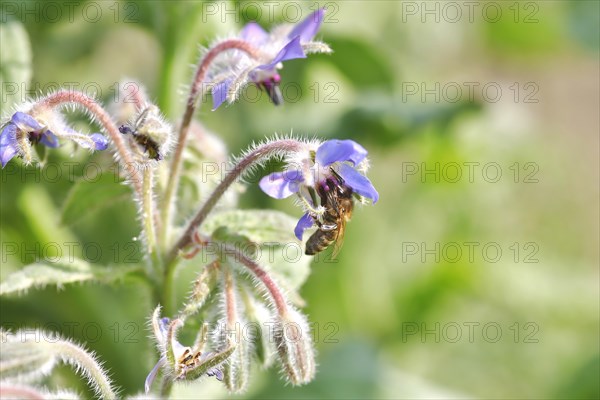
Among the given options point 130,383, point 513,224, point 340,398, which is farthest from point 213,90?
point 513,224

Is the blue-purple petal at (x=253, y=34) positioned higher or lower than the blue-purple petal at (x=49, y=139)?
higher

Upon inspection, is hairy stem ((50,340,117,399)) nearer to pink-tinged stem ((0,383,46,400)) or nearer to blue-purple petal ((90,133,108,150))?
pink-tinged stem ((0,383,46,400))

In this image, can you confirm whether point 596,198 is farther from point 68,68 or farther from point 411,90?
point 68,68

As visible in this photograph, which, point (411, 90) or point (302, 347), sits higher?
point (411, 90)

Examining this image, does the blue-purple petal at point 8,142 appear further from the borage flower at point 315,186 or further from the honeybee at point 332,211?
the honeybee at point 332,211

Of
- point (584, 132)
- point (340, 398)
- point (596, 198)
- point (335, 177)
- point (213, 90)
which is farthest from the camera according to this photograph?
point (584, 132)

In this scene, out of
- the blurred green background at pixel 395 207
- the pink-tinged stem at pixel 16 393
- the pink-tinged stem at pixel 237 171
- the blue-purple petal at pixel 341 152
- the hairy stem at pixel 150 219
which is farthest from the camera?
the blurred green background at pixel 395 207

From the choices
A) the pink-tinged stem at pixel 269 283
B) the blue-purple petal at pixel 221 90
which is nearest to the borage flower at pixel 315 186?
the pink-tinged stem at pixel 269 283
